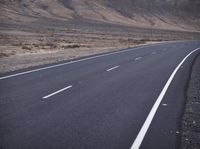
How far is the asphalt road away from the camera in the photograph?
618 cm

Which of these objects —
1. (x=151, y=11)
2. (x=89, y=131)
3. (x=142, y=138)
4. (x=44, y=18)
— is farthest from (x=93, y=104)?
(x=151, y=11)

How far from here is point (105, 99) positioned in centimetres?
988

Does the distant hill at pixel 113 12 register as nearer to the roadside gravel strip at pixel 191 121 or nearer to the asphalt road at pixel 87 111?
the asphalt road at pixel 87 111

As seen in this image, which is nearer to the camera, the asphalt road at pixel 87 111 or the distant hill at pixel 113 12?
the asphalt road at pixel 87 111

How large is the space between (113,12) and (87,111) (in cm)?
12061

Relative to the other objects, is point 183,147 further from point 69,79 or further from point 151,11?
point 151,11

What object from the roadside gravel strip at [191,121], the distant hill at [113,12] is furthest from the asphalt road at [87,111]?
the distant hill at [113,12]

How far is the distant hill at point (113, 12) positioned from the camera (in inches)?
4386

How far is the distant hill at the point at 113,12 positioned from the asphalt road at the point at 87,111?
88.1 m

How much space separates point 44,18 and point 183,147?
105m

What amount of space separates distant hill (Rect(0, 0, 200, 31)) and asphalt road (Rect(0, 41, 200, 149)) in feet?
289

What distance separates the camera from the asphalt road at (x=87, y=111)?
243 inches

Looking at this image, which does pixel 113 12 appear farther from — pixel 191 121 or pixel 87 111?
pixel 191 121

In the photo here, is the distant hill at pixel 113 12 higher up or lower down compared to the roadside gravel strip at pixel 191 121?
higher up
